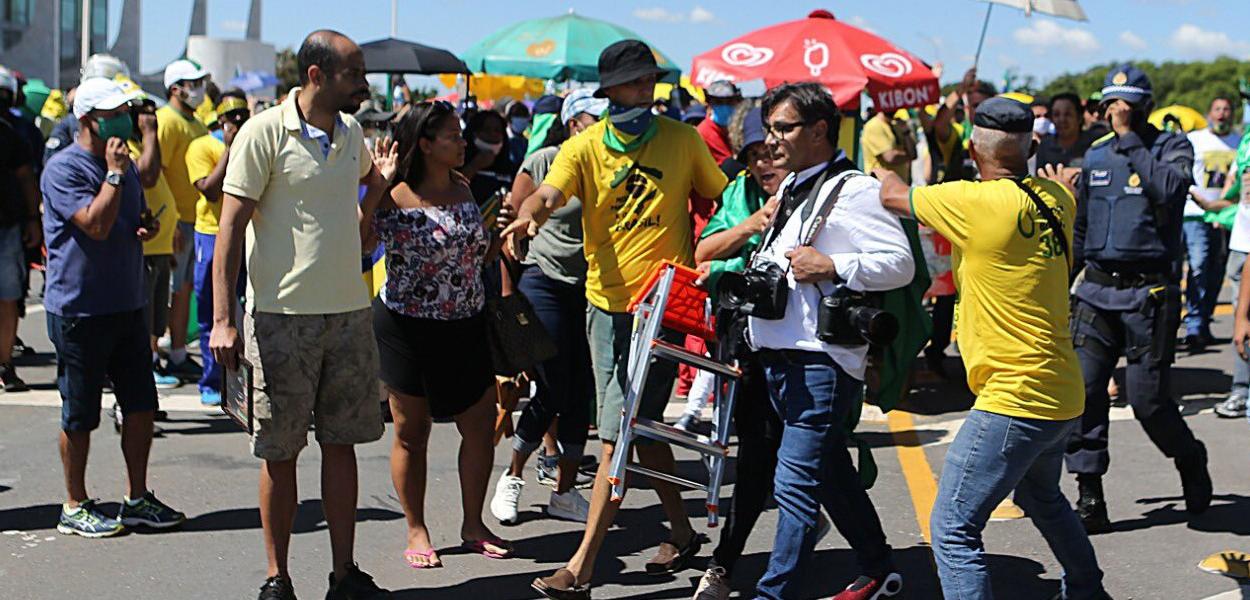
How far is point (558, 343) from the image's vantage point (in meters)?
6.28

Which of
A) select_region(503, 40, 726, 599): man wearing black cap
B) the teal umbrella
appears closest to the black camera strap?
select_region(503, 40, 726, 599): man wearing black cap

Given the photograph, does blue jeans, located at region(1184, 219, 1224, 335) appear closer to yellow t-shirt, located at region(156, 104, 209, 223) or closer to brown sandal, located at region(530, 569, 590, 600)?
yellow t-shirt, located at region(156, 104, 209, 223)

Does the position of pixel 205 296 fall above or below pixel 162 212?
below

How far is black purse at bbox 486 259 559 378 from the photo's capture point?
221 inches

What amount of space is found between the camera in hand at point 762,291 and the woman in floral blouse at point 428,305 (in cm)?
136

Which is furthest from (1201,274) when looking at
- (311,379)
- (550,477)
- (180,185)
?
(311,379)

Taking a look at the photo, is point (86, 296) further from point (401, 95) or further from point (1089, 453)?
point (401, 95)

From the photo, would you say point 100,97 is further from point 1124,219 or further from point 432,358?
point 1124,219

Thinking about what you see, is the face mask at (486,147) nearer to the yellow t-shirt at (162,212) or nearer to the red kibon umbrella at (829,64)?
the yellow t-shirt at (162,212)

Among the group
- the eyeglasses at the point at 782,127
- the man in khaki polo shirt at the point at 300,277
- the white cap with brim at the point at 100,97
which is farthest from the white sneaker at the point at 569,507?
the white cap with brim at the point at 100,97

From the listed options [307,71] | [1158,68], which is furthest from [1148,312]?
[1158,68]

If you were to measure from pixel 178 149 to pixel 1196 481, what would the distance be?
6696 millimetres

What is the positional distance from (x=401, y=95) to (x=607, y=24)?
3206 mm

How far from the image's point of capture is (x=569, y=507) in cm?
627
